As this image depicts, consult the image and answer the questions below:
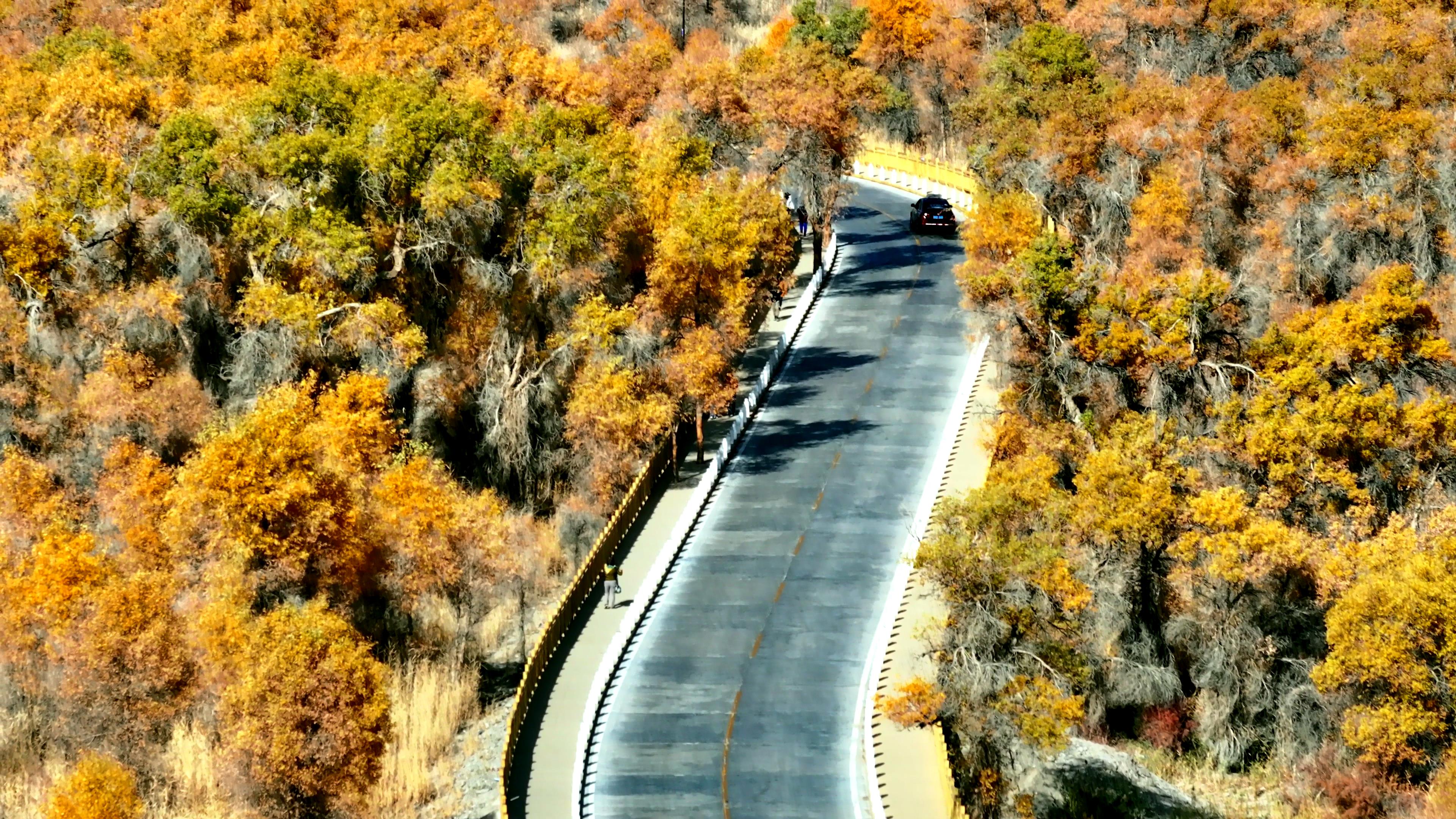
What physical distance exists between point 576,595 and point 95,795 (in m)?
15.6

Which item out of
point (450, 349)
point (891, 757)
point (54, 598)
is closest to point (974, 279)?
point (450, 349)

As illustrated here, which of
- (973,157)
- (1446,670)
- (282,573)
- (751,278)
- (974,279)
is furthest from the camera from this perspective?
(973,157)

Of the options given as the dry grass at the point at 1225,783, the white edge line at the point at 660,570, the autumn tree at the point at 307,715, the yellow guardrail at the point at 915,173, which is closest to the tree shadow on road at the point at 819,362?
the white edge line at the point at 660,570

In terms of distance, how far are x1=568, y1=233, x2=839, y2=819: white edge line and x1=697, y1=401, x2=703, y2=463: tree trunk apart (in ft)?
1.72

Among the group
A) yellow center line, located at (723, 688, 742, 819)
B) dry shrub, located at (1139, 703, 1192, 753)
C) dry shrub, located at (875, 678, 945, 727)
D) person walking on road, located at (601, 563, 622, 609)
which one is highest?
dry shrub, located at (875, 678, 945, 727)

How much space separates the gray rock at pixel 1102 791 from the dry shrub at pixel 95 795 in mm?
21175

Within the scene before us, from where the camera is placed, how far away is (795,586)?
5516 cm

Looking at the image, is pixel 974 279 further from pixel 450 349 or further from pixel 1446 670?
pixel 1446 670

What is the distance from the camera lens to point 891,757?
45562 mm

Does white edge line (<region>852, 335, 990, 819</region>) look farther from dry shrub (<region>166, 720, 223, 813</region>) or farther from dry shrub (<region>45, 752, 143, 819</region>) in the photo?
dry shrub (<region>45, 752, 143, 819</region>)

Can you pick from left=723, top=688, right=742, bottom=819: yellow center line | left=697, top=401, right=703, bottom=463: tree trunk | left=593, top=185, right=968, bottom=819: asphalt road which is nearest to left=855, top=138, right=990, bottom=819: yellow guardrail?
left=593, top=185, right=968, bottom=819: asphalt road

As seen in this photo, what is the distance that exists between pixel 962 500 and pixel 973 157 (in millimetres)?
27809

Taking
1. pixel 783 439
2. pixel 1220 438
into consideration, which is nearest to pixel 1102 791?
pixel 1220 438

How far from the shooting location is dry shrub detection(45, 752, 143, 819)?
1597 inches
